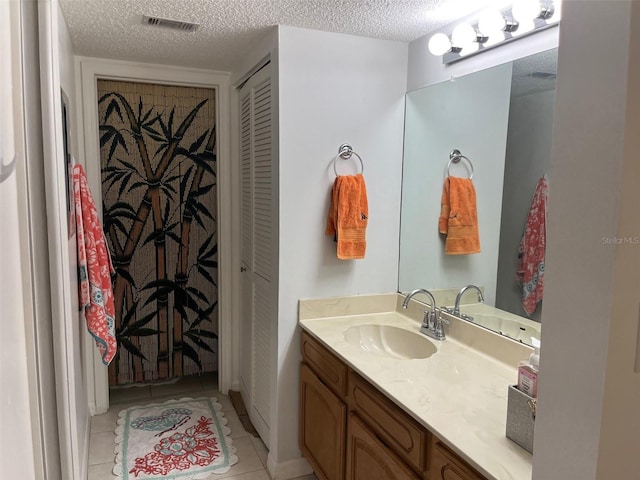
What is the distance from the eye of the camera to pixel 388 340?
90.0 inches

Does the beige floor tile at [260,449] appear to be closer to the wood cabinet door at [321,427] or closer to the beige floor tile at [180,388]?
the wood cabinet door at [321,427]

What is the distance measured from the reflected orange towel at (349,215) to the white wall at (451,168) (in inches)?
11.4

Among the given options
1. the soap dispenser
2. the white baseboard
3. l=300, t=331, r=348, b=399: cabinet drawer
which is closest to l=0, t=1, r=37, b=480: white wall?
the soap dispenser

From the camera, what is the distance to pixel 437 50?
2049 millimetres

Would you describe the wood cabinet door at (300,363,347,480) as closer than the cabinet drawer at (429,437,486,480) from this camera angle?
No

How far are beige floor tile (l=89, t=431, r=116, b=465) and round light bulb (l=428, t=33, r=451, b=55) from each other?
2.67m

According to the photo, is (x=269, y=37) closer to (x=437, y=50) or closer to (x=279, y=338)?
(x=437, y=50)

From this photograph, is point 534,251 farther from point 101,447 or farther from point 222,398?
point 101,447

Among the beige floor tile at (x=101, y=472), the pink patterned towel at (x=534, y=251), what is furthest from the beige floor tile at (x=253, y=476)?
the pink patterned towel at (x=534, y=251)

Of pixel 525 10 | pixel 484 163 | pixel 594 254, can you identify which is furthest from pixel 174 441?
pixel 525 10

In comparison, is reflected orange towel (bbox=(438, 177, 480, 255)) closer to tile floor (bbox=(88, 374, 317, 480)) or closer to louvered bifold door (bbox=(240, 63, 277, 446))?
louvered bifold door (bbox=(240, 63, 277, 446))

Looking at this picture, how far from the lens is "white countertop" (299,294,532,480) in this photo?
4.06ft

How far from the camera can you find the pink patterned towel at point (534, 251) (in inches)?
69.1

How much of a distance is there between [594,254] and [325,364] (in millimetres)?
1481
